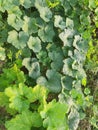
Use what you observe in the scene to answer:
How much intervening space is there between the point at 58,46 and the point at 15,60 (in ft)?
1.02

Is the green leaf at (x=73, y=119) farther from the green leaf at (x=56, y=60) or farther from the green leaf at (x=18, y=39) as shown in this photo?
the green leaf at (x=18, y=39)

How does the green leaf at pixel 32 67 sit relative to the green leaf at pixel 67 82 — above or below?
above

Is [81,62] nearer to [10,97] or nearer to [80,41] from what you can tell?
[80,41]

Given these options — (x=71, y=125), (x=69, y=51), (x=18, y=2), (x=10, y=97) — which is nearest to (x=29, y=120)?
(x=10, y=97)

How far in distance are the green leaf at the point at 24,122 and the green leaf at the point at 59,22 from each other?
0.65 metres

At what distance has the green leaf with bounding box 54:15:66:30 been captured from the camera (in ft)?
8.89

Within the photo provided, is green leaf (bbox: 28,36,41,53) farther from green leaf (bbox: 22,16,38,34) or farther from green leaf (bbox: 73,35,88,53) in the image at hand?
green leaf (bbox: 73,35,88,53)

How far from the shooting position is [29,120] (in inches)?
93.7

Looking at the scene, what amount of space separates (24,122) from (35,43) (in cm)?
55

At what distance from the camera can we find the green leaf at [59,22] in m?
2.71

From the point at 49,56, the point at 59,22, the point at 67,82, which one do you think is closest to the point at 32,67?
the point at 49,56

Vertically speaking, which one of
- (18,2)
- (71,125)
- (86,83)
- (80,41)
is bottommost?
(71,125)

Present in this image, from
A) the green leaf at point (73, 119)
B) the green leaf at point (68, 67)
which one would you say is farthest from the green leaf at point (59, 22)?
the green leaf at point (73, 119)

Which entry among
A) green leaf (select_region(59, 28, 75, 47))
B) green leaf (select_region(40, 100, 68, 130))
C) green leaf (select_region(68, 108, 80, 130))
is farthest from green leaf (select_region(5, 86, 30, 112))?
green leaf (select_region(59, 28, 75, 47))
